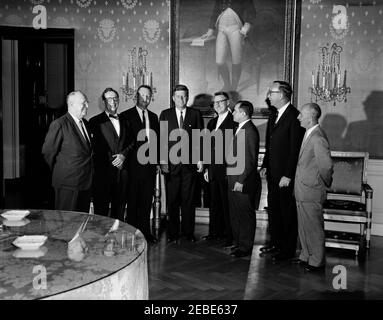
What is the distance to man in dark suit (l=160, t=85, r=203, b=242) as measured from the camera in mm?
4492

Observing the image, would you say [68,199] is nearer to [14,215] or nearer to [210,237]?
[14,215]

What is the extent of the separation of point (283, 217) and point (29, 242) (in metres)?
2.59

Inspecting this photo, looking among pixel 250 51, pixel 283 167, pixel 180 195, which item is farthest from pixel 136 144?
pixel 250 51

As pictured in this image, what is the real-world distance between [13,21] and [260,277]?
436 cm

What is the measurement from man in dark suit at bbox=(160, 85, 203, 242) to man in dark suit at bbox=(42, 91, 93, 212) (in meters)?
0.95

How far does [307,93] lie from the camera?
545 centimetres

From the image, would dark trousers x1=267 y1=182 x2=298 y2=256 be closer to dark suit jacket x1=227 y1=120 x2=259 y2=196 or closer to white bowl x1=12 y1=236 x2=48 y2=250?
dark suit jacket x1=227 y1=120 x2=259 y2=196

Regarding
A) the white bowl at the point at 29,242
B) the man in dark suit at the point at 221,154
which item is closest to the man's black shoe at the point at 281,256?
the man in dark suit at the point at 221,154

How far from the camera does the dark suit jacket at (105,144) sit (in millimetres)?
4248

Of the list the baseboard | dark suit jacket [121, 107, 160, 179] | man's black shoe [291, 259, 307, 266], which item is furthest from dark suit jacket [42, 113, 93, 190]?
the baseboard

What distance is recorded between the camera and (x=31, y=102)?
675 cm

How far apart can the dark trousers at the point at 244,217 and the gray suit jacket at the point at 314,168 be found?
0.53m

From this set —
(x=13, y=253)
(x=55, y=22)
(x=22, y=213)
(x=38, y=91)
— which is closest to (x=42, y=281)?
(x=13, y=253)

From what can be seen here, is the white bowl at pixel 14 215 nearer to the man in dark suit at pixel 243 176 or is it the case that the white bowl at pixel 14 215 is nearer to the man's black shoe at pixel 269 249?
the man in dark suit at pixel 243 176
